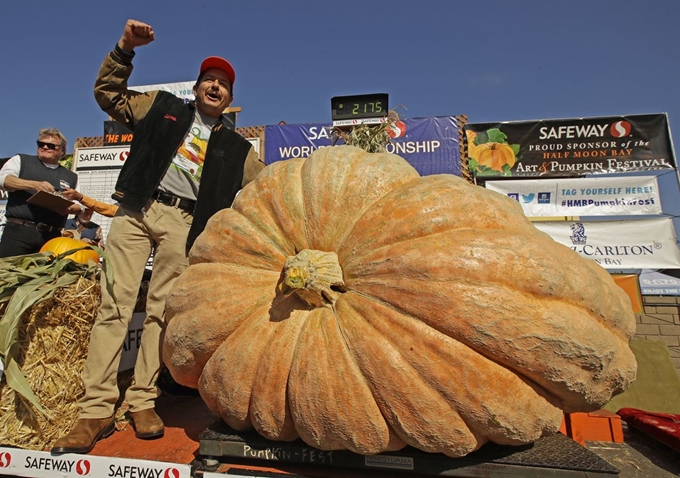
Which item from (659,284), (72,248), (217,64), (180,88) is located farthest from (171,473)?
(659,284)

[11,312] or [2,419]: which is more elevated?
[11,312]

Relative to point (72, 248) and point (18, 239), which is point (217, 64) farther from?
point (18, 239)

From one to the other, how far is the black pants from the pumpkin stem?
3093 millimetres

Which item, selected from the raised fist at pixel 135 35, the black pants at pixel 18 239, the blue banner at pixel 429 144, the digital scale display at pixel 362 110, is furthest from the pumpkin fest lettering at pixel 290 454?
the blue banner at pixel 429 144

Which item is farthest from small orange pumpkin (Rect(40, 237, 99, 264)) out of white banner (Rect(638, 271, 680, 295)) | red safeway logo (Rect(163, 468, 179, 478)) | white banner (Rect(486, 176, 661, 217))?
white banner (Rect(638, 271, 680, 295))

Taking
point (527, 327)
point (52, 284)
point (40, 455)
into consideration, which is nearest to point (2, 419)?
point (40, 455)

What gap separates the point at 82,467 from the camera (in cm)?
180

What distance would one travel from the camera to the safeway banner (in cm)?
798

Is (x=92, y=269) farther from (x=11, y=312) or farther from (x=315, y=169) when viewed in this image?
(x=315, y=169)

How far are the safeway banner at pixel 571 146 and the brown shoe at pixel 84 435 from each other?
306 inches

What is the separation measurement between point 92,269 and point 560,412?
2.71 m

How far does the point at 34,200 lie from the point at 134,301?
157 cm

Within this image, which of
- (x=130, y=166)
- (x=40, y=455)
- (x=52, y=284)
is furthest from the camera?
(x=130, y=166)

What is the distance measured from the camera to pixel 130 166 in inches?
102
